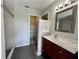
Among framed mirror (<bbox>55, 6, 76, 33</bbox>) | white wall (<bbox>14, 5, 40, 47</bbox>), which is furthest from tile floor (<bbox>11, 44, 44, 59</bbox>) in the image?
framed mirror (<bbox>55, 6, 76, 33</bbox>)

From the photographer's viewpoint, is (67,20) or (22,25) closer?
(67,20)

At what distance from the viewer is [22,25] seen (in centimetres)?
396

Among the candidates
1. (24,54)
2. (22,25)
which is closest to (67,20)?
(24,54)

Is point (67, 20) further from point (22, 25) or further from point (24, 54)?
point (22, 25)

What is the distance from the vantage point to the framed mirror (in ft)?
5.98

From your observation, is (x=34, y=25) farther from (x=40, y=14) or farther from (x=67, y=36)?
(x=67, y=36)

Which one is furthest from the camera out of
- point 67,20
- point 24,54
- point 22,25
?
point 22,25

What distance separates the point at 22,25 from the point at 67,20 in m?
2.72

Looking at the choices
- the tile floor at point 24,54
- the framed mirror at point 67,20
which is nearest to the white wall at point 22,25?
the tile floor at point 24,54

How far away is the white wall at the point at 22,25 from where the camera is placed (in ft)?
12.4

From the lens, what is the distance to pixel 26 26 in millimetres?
4129

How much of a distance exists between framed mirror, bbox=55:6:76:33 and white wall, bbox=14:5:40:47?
2.26 meters

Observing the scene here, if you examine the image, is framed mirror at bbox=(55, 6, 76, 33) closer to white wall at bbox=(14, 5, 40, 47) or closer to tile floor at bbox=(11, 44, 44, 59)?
tile floor at bbox=(11, 44, 44, 59)

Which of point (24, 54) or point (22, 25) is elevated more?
point (22, 25)
